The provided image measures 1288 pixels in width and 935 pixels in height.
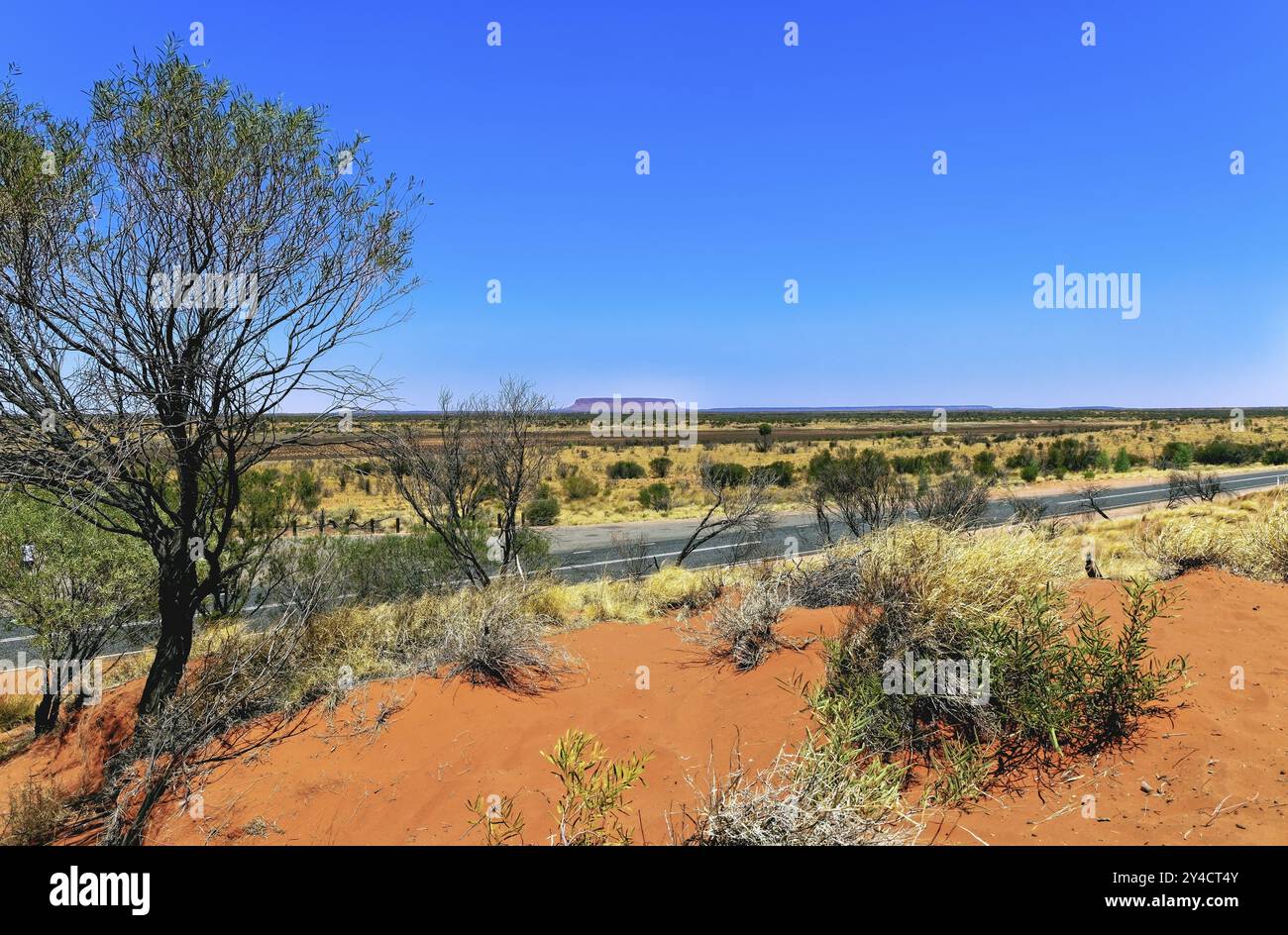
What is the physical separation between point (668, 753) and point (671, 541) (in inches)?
627

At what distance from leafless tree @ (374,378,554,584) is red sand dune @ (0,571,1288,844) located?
173 inches

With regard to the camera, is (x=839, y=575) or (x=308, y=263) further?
(x=839, y=575)

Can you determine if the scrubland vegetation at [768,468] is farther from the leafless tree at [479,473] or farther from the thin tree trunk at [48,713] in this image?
the thin tree trunk at [48,713]

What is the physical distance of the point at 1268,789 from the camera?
3.52 meters

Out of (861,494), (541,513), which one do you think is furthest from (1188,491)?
(541,513)

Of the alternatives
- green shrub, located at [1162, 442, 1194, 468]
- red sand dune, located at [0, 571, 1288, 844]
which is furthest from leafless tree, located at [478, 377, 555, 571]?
green shrub, located at [1162, 442, 1194, 468]

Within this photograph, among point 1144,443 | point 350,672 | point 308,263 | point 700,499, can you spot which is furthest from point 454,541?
point 1144,443

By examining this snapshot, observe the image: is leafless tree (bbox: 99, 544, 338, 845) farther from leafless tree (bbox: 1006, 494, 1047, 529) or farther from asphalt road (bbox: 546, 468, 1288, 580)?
leafless tree (bbox: 1006, 494, 1047, 529)

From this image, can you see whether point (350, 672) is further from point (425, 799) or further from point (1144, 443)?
point (1144, 443)

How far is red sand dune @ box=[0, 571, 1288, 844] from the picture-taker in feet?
11.8

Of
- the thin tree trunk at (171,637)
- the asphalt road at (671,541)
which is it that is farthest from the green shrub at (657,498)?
the thin tree trunk at (171,637)

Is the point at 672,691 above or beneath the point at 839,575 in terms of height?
beneath

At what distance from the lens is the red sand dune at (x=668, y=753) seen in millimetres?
3586

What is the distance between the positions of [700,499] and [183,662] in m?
26.9
